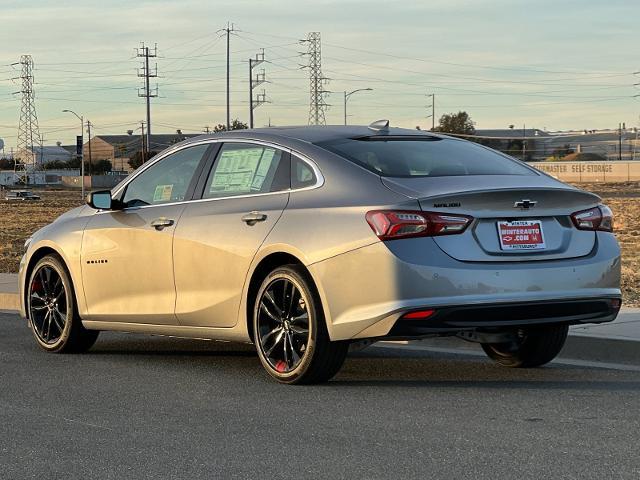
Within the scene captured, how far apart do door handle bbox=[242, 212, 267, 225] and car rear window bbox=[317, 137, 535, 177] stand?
0.62 metres

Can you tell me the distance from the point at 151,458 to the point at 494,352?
3.69m

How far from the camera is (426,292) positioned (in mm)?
7203

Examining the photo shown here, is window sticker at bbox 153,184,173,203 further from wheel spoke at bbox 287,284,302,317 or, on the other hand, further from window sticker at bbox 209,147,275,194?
wheel spoke at bbox 287,284,302,317

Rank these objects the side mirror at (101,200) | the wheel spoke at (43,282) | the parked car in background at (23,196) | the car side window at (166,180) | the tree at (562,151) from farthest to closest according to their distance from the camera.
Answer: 1. the tree at (562,151)
2. the parked car in background at (23,196)
3. the wheel spoke at (43,282)
4. the side mirror at (101,200)
5. the car side window at (166,180)

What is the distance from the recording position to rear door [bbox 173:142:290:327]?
818cm

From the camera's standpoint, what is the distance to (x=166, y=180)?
30.5ft

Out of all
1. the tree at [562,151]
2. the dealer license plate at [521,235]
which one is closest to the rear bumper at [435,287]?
the dealer license plate at [521,235]

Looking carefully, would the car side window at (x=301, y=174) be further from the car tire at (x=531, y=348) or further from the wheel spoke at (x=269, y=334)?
the car tire at (x=531, y=348)

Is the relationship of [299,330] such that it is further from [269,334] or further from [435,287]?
[435,287]

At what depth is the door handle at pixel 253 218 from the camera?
810cm

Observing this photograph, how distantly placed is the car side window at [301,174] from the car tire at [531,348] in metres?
1.76

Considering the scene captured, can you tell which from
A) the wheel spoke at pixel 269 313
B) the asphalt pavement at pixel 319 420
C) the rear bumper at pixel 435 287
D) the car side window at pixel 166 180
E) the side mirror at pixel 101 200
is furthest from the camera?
the side mirror at pixel 101 200

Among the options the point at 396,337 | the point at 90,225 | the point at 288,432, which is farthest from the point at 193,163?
the point at 288,432

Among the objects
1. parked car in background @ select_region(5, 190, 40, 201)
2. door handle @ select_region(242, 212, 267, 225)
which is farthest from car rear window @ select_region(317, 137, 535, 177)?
parked car in background @ select_region(5, 190, 40, 201)
